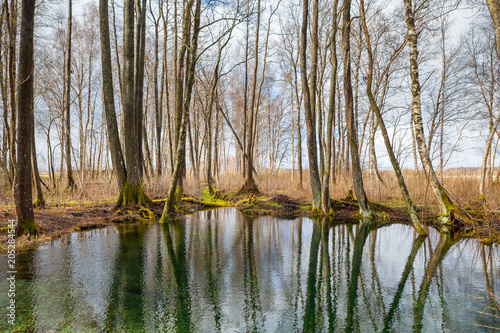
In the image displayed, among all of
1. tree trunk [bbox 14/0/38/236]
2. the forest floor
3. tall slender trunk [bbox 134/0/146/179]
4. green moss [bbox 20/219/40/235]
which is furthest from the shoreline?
tall slender trunk [bbox 134/0/146/179]

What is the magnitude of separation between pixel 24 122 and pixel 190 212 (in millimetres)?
6484

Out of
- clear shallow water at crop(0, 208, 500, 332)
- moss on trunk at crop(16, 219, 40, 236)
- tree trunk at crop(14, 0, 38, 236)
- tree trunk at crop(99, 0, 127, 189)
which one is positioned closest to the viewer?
clear shallow water at crop(0, 208, 500, 332)

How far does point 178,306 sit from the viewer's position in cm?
→ 296

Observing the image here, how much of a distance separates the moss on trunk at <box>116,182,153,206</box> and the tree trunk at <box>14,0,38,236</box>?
361 centimetres

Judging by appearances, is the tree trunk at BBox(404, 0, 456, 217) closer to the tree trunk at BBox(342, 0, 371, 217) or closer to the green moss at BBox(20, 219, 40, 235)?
the tree trunk at BBox(342, 0, 371, 217)

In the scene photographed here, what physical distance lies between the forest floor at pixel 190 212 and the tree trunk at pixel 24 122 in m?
0.57

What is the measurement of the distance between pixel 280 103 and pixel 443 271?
79.8 feet

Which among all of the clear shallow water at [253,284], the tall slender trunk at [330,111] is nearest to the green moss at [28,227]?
the clear shallow water at [253,284]

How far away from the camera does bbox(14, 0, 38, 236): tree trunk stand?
5.12 metres

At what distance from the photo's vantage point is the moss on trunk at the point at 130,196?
9.03m

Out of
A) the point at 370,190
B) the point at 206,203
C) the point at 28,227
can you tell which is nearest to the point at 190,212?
the point at 206,203

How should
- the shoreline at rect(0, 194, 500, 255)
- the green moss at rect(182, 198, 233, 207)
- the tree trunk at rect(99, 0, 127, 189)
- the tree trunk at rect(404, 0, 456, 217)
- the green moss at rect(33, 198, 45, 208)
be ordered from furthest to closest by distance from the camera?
the green moss at rect(182, 198, 233, 207), the tree trunk at rect(99, 0, 127, 189), the green moss at rect(33, 198, 45, 208), the tree trunk at rect(404, 0, 456, 217), the shoreline at rect(0, 194, 500, 255)

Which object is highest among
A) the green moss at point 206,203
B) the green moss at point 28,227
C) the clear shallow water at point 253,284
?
the green moss at point 28,227

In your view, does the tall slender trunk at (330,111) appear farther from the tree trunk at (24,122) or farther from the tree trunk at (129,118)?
the tree trunk at (24,122)
